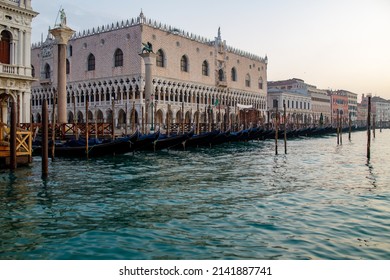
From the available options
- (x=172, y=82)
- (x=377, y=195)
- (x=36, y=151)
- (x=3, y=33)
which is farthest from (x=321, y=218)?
(x=172, y=82)

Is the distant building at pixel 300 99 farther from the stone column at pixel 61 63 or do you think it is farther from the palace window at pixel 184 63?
the stone column at pixel 61 63

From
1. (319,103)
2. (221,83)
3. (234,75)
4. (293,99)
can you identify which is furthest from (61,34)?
(319,103)

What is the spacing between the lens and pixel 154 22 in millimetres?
31109

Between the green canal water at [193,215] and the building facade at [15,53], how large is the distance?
291 inches

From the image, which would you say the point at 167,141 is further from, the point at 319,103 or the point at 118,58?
the point at 319,103

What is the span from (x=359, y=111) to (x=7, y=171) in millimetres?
80794

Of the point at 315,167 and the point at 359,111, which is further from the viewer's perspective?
the point at 359,111

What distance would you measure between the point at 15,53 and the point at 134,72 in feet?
45.2

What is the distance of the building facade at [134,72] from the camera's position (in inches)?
1195

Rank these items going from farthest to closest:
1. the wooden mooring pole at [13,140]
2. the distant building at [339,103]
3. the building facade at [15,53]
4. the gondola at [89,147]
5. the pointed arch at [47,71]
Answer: the distant building at [339,103]
the pointed arch at [47,71]
the building facade at [15,53]
the gondola at [89,147]
the wooden mooring pole at [13,140]


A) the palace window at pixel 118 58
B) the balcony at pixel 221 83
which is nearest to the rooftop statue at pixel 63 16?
the palace window at pixel 118 58

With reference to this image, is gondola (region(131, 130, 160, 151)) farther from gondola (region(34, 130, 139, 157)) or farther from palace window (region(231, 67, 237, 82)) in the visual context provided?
palace window (region(231, 67, 237, 82))
